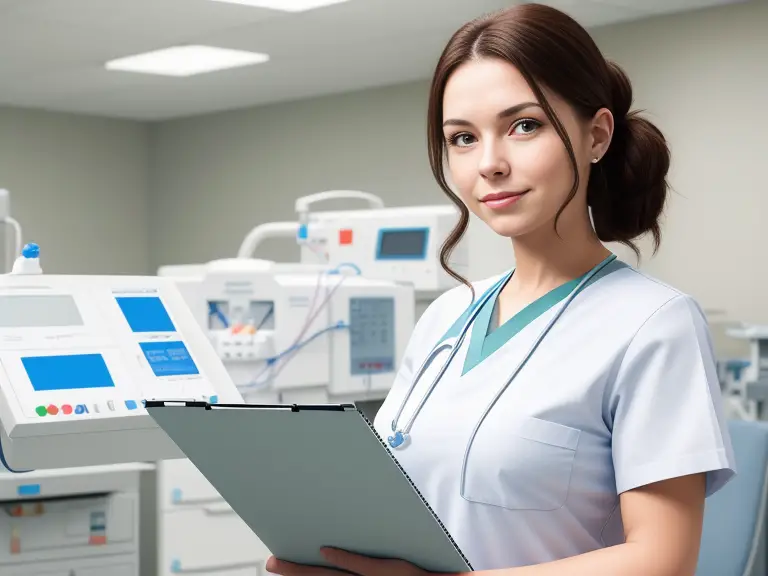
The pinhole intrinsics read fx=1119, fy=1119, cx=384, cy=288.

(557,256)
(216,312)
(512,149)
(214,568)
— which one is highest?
(512,149)

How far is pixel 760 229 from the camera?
15.7 feet

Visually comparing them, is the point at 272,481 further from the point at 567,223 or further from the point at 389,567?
the point at 567,223

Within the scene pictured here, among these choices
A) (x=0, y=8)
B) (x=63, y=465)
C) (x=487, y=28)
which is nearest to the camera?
(x=487, y=28)

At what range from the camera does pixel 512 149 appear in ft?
3.41

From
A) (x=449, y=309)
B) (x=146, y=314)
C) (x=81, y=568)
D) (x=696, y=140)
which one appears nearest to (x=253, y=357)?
(x=81, y=568)

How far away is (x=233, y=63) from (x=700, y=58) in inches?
100

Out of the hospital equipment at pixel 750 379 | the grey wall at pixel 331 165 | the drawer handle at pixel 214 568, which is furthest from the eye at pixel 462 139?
the grey wall at pixel 331 165

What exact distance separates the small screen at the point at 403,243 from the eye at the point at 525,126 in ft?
8.73

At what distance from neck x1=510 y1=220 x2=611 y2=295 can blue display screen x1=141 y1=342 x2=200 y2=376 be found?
655 mm

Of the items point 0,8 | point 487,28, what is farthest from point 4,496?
point 0,8

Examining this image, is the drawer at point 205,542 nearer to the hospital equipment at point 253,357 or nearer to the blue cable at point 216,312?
the hospital equipment at point 253,357

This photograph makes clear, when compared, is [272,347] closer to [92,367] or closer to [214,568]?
[214,568]

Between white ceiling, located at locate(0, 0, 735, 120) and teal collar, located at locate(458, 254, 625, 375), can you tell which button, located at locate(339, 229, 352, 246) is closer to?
white ceiling, located at locate(0, 0, 735, 120)

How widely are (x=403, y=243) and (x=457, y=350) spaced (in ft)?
8.58
